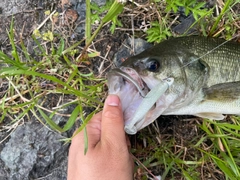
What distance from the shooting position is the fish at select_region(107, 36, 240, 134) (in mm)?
2801

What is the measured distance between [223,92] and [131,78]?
2.73 ft

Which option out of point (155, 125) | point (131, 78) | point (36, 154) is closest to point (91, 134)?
point (131, 78)

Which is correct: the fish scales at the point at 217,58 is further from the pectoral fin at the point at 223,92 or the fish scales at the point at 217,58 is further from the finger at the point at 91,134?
the finger at the point at 91,134

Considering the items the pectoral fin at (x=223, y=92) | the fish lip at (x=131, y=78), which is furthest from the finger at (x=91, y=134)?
the pectoral fin at (x=223, y=92)

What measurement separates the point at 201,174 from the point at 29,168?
1.78 metres

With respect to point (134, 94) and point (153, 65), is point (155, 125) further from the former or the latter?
point (153, 65)

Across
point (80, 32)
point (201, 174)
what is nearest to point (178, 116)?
point (201, 174)

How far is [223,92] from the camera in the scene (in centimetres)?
297

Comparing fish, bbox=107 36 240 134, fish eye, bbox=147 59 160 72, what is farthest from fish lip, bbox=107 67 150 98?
fish eye, bbox=147 59 160 72

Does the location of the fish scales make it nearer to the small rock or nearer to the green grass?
the green grass

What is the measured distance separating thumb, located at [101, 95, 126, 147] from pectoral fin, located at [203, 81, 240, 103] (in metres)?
0.77

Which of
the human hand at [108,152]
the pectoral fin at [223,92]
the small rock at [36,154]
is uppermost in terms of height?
the pectoral fin at [223,92]

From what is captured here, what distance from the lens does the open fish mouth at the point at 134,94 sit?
8.98 feet

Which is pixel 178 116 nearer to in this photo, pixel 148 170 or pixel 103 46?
pixel 148 170
